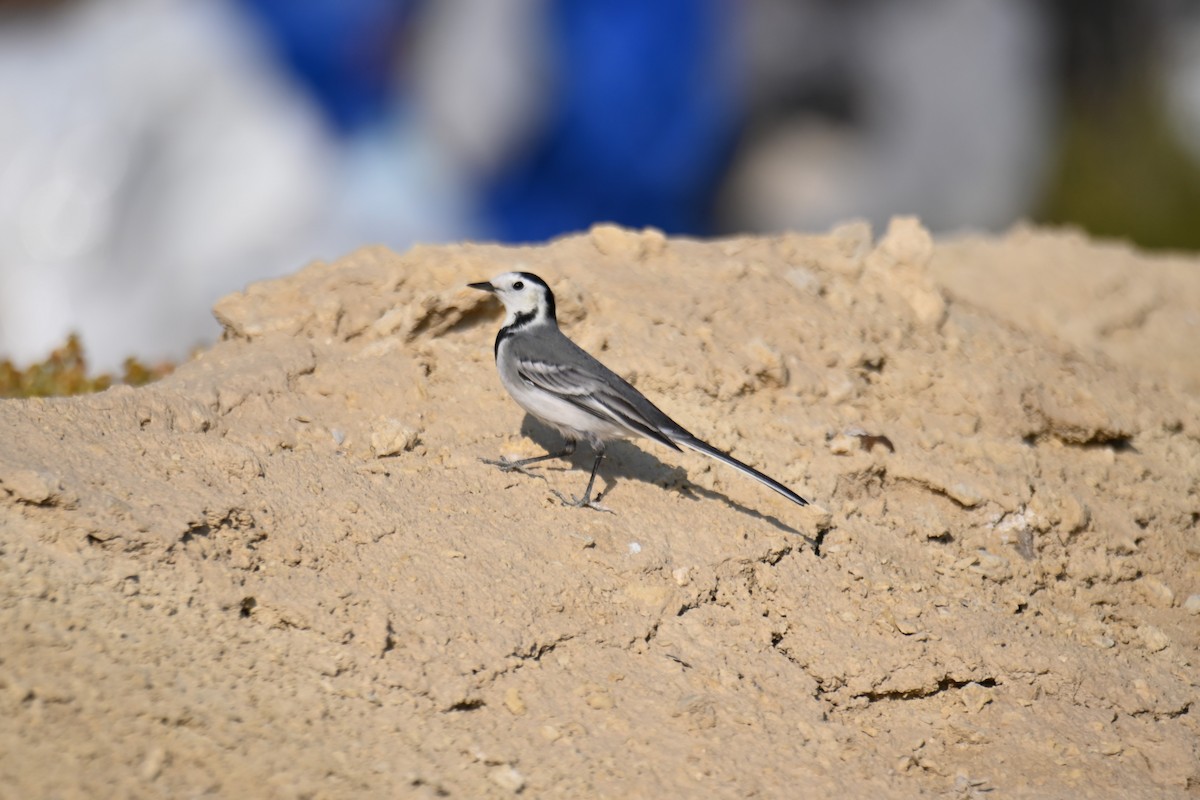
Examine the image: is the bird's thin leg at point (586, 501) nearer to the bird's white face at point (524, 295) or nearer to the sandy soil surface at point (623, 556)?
the sandy soil surface at point (623, 556)

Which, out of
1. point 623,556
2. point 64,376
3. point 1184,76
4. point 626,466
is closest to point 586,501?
point 623,556

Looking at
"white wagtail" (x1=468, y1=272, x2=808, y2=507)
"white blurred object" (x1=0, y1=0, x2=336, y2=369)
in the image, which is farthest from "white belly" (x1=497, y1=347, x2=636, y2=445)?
"white blurred object" (x1=0, y1=0, x2=336, y2=369)

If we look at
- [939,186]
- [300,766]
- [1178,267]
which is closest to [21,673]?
[300,766]

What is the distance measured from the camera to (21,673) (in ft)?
13.4

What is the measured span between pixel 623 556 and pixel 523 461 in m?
0.81

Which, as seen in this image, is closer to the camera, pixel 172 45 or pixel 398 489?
pixel 398 489

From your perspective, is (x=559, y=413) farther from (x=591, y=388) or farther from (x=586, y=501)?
(x=586, y=501)

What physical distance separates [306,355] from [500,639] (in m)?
2.12

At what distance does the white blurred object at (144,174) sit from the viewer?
16.6 meters

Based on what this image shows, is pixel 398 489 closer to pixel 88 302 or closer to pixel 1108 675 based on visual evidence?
pixel 1108 675

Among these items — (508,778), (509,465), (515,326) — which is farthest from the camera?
(515,326)

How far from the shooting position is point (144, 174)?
16938mm

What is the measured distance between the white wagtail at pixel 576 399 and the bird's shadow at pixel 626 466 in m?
0.10

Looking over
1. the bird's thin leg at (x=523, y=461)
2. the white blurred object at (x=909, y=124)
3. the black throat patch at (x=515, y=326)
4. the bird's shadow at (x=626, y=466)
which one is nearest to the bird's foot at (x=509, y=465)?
the bird's thin leg at (x=523, y=461)
